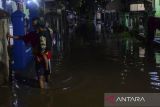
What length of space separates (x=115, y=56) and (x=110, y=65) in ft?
10.2

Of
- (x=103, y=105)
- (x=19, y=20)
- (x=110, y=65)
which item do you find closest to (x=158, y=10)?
(x=110, y=65)

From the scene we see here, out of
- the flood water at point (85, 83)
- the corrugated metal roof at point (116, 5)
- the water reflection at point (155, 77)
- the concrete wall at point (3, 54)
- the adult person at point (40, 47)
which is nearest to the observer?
the flood water at point (85, 83)

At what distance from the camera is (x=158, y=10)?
27297 millimetres

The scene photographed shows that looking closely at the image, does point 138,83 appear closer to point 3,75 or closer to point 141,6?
point 3,75

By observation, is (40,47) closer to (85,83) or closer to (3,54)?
(3,54)

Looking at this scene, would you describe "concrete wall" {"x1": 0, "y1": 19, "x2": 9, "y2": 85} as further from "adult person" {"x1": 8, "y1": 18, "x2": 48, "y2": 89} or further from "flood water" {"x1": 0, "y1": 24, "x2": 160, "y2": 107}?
"adult person" {"x1": 8, "y1": 18, "x2": 48, "y2": 89}

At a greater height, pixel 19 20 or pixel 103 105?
pixel 19 20

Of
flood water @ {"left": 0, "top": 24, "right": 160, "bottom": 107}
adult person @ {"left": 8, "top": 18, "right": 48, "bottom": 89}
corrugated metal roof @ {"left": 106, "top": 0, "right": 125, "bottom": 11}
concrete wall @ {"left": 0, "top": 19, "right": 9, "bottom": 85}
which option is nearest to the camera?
flood water @ {"left": 0, "top": 24, "right": 160, "bottom": 107}

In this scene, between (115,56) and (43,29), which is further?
(115,56)

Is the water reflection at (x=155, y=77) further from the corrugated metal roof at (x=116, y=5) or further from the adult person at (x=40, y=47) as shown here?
the corrugated metal roof at (x=116, y=5)

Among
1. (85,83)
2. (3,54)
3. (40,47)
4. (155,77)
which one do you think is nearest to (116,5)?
(155,77)

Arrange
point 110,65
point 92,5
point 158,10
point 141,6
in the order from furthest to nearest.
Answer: point 92,5
point 141,6
point 158,10
point 110,65

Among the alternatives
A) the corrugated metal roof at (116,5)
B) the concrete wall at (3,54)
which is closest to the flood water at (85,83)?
the concrete wall at (3,54)

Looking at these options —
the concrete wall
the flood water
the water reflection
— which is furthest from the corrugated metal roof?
the concrete wall
